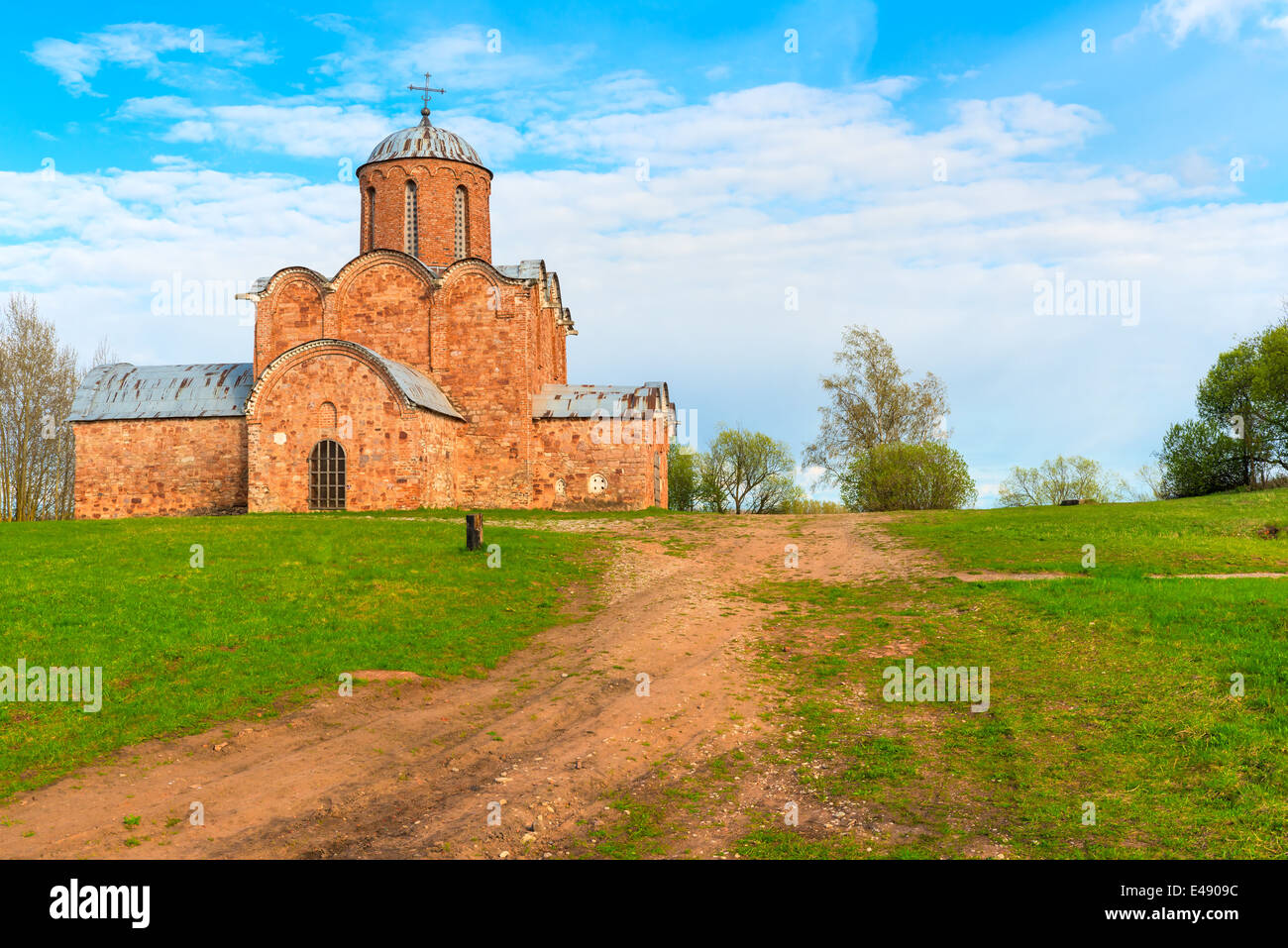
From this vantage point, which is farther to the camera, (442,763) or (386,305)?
(386,305)

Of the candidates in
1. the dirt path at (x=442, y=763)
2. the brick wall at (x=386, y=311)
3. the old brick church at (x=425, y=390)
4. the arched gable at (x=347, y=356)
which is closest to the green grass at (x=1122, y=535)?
the dirt path at (x=442, y=763)

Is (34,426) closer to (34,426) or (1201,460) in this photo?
(34,426)

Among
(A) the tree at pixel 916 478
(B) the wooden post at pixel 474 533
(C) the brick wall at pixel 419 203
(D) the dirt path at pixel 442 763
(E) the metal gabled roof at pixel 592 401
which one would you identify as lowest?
(D) the dirt path at pixel 442 763

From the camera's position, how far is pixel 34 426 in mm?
42188

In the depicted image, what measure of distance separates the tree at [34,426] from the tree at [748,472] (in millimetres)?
31863

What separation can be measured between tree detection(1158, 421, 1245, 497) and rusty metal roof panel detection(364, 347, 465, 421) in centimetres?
3147

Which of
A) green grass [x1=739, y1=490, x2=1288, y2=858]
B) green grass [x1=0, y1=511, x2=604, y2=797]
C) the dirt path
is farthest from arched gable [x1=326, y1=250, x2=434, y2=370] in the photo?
the dirt path

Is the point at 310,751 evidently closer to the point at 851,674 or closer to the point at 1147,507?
the point at 851,674

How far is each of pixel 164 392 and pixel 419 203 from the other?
12873 mm

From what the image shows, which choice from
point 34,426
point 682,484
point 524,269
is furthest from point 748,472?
point 34,426

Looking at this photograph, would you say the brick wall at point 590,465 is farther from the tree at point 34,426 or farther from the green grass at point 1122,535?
the tree at point 34,426

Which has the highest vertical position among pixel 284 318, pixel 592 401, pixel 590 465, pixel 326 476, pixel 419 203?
pixel 419 203

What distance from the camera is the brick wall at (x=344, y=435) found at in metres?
30.0
